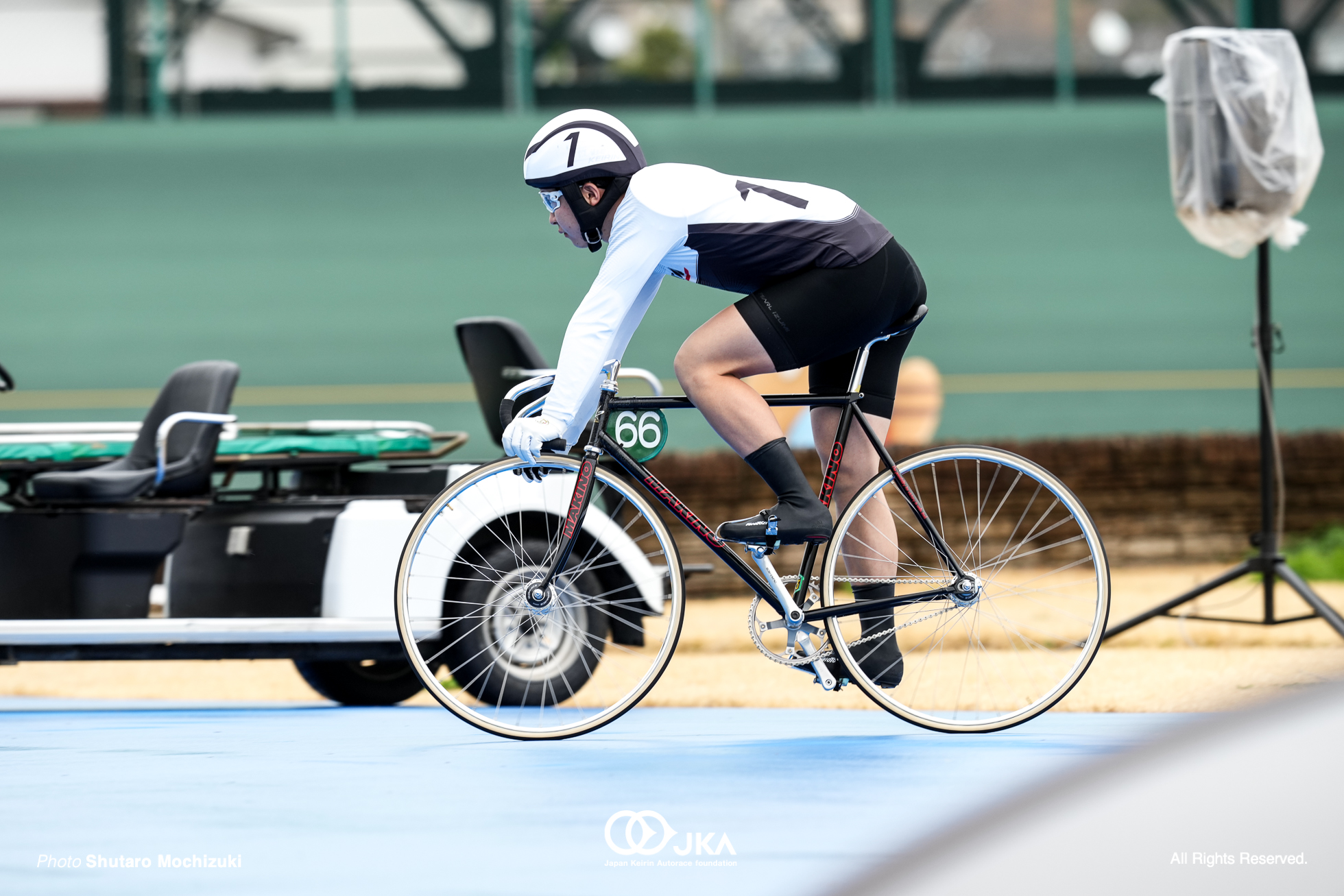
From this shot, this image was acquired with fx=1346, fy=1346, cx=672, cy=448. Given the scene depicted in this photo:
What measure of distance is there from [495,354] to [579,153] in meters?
1.60

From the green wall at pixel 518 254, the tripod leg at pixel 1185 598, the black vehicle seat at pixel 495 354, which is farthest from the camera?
the green wall at pixel 518 254

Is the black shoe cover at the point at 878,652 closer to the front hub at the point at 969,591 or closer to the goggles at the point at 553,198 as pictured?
the front hub at the point at 969,591

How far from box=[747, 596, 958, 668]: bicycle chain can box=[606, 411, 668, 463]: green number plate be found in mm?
475

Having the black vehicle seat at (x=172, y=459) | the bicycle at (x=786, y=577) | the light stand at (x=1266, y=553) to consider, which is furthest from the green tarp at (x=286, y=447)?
the light stand at (x=1266, y=553)

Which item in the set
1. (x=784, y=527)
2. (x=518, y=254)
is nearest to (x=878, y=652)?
(x=784, y=527)

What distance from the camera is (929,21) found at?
1297 cm

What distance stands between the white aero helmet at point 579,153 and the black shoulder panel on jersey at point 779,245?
26 centimetres

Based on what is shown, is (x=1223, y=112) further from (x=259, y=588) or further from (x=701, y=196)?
(x=259, y=588)

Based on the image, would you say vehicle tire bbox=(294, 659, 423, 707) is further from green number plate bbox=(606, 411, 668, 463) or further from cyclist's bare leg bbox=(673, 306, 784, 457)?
cyclist's bare leg bbox=(673, 306, 784, 457)

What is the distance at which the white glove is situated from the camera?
10.5 feet

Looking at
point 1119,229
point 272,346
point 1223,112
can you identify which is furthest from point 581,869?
point 1119,229

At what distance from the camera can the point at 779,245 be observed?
3285 millimetres

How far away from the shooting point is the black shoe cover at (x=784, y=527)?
10.6ft

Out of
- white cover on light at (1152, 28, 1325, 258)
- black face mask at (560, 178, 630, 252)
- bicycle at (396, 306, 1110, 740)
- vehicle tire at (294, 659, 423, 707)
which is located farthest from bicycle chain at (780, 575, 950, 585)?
white cover on light at (1152, 28, 1325, 258)
